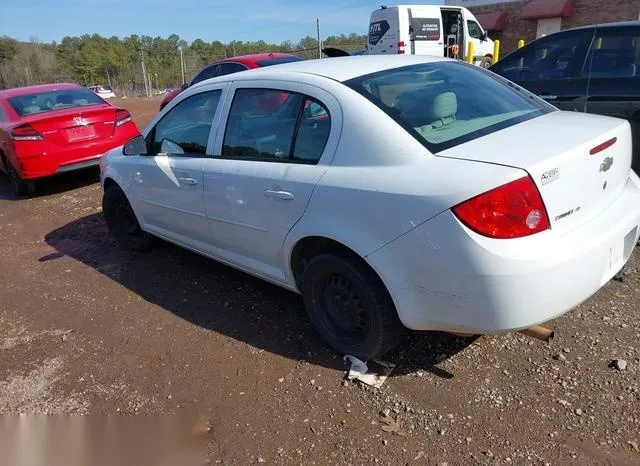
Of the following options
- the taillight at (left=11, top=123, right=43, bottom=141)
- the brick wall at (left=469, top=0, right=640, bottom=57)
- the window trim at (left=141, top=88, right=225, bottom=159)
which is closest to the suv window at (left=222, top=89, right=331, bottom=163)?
the window trim at (left=141, top=88, right=225, bottom=159)

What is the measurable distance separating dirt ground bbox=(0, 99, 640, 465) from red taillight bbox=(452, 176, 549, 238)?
3.18ft

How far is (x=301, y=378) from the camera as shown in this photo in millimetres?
2982

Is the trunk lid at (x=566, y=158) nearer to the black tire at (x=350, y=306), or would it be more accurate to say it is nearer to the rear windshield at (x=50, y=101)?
the black tire at (x=350, y=306)

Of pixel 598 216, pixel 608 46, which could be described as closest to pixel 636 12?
pixel 608 46

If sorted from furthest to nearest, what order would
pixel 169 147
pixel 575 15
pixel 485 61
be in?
pixel 575 15
pixel 485 61
pixel 169 147

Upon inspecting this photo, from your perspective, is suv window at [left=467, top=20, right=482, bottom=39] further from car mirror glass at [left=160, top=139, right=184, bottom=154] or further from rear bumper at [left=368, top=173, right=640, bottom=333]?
rear bumper at [left=368, top=173, right=640, bottom=333]

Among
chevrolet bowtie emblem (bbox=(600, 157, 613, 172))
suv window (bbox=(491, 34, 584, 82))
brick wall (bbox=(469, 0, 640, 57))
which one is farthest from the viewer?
brick wall (bbox=(469, 0, 640, 57))

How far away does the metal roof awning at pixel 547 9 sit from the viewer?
24234mm

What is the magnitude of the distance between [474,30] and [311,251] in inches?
696

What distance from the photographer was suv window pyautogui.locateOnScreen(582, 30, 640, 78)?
4.84 m

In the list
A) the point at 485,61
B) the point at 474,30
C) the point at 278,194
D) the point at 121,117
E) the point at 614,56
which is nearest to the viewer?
the point at 278,194

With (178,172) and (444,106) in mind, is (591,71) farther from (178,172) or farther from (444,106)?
(178,172)

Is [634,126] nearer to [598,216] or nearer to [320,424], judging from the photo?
[598,216]

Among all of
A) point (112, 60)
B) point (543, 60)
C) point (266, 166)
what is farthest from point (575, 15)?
point (112, 60)
